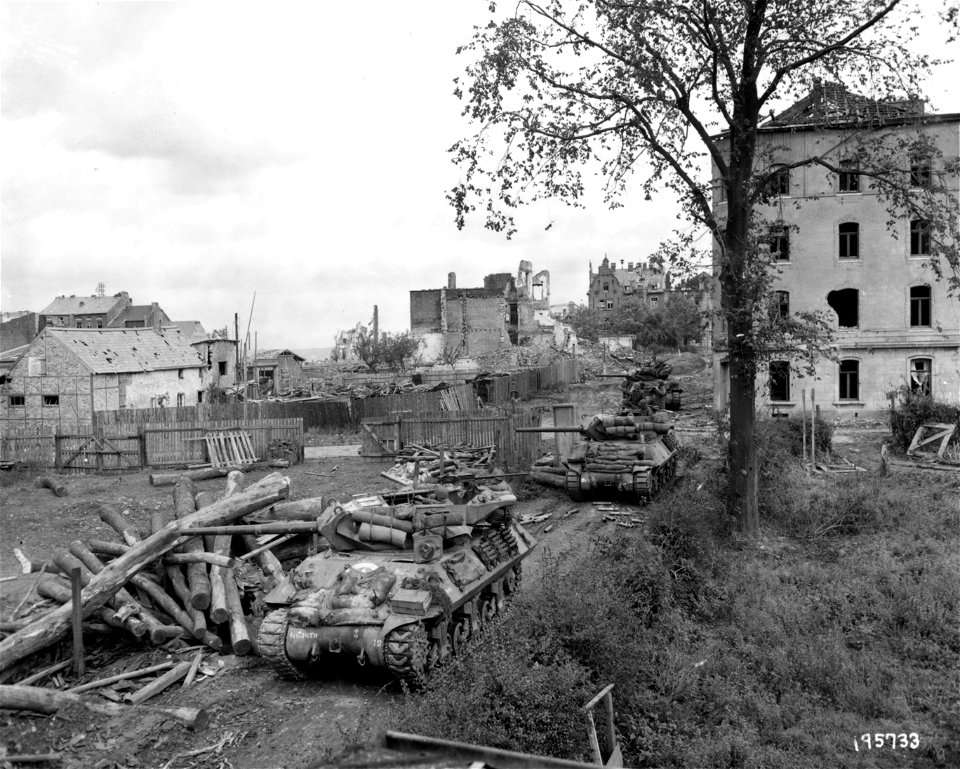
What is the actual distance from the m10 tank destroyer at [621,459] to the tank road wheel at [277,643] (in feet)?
33.3

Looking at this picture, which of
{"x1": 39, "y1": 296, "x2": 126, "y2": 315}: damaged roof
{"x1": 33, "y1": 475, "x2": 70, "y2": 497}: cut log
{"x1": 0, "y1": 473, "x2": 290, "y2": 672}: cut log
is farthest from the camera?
{"x1": 39, "y1": 296, "x2": 126, "y2": 315}: damaged roof

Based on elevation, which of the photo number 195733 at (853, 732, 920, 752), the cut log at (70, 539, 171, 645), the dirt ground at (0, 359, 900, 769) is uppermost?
the cut log at (70, 539, 171, 645)

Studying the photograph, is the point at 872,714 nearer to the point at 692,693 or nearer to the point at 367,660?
the point at 692,693

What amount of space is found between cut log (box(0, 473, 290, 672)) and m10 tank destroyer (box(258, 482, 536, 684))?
87.3 inches

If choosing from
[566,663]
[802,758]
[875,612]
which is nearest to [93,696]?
[566,663]

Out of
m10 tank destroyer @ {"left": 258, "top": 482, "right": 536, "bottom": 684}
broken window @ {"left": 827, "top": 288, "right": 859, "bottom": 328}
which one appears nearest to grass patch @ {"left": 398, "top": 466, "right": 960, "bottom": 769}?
m10 tank destroyer @ {"left": 258, "top": 482, "right": 536, "bottom": 684}

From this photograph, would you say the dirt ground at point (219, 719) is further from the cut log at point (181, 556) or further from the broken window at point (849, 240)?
the broken window at point (849, 240)

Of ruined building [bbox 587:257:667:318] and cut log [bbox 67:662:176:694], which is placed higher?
ruined building [bbox 587:257:667:318]

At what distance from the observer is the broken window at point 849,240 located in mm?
31312

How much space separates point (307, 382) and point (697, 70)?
37.6m

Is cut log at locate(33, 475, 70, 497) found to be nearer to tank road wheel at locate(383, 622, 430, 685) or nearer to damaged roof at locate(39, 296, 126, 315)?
tank road wheel at locate(383, 622, 430, 685)

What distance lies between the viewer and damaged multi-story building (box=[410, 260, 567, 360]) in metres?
60.2

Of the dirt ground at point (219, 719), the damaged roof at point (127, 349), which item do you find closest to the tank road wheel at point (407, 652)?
the dirt ground at point (219, 719)

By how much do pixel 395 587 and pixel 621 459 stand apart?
10001 mm
